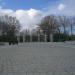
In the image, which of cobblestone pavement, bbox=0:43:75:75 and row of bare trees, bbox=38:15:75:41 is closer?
cobblestone pavement, bbox=0:43:75:75

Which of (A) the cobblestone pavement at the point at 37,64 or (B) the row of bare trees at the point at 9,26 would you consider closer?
(A) the cobblestone pavement at the point at 37,64

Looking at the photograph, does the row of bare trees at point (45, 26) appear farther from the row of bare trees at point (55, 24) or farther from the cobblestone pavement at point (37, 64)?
the cobblestone pavement at point (37, 64)

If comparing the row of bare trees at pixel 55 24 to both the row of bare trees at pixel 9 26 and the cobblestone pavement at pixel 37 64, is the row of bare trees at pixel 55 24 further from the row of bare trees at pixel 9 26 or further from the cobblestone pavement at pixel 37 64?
the cobblestone pavement at pixel 37 64

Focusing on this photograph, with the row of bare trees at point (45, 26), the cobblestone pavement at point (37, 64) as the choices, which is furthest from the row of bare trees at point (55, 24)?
the cobblestone pavement at point (37, 64)

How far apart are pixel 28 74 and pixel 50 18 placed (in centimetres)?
7455

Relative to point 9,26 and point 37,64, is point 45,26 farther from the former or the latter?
point 37,64

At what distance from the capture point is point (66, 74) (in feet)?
25.2

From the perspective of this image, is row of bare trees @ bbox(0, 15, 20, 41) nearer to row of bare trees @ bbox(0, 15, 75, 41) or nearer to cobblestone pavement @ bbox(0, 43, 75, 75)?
row of bare trees @ bbox(0, 15, 75, 41)

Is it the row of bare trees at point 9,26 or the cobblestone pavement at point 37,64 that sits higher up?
the row of bare trees at point 9,26

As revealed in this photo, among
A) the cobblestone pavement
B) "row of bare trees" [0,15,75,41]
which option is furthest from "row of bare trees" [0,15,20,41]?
the cobblestone pavement

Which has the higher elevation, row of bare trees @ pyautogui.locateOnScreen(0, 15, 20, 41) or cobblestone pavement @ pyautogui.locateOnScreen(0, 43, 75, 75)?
row of bare trees @ pyautogui.locateOnScreen(0, 15, 20, 41)

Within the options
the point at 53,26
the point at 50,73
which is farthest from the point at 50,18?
the point at 50,73

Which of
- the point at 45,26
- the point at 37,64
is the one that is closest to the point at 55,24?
the point at 45,26

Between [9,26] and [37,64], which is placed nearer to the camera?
[37,64]
